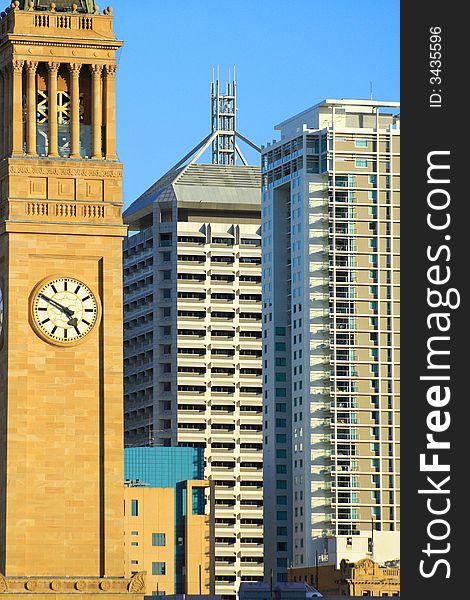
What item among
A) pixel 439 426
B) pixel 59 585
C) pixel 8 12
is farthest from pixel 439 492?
pixel 8 12

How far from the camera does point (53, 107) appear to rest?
299ft

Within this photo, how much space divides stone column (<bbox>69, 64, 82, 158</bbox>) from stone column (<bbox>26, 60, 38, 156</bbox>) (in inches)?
66.4

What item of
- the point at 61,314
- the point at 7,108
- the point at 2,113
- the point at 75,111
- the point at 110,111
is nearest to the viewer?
the point at 61,314

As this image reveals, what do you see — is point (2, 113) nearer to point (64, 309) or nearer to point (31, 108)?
point (31, 108)

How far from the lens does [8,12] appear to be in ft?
306

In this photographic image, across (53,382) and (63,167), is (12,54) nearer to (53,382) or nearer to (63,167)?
(63,167)

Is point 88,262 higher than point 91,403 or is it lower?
higher

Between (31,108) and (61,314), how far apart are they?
31.1 feet

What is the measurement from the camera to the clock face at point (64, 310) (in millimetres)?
90188

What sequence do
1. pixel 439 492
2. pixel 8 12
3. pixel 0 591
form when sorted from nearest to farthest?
pixel 439 492 → pixel 0 591 → pixel 8 12

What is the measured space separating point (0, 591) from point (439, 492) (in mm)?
48312

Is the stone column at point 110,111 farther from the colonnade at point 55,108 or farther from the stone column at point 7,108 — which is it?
the stone column at point 7,108

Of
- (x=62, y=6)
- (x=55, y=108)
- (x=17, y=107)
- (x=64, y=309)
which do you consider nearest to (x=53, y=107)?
(x=55, y=108)

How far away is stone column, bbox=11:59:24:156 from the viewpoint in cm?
9106
